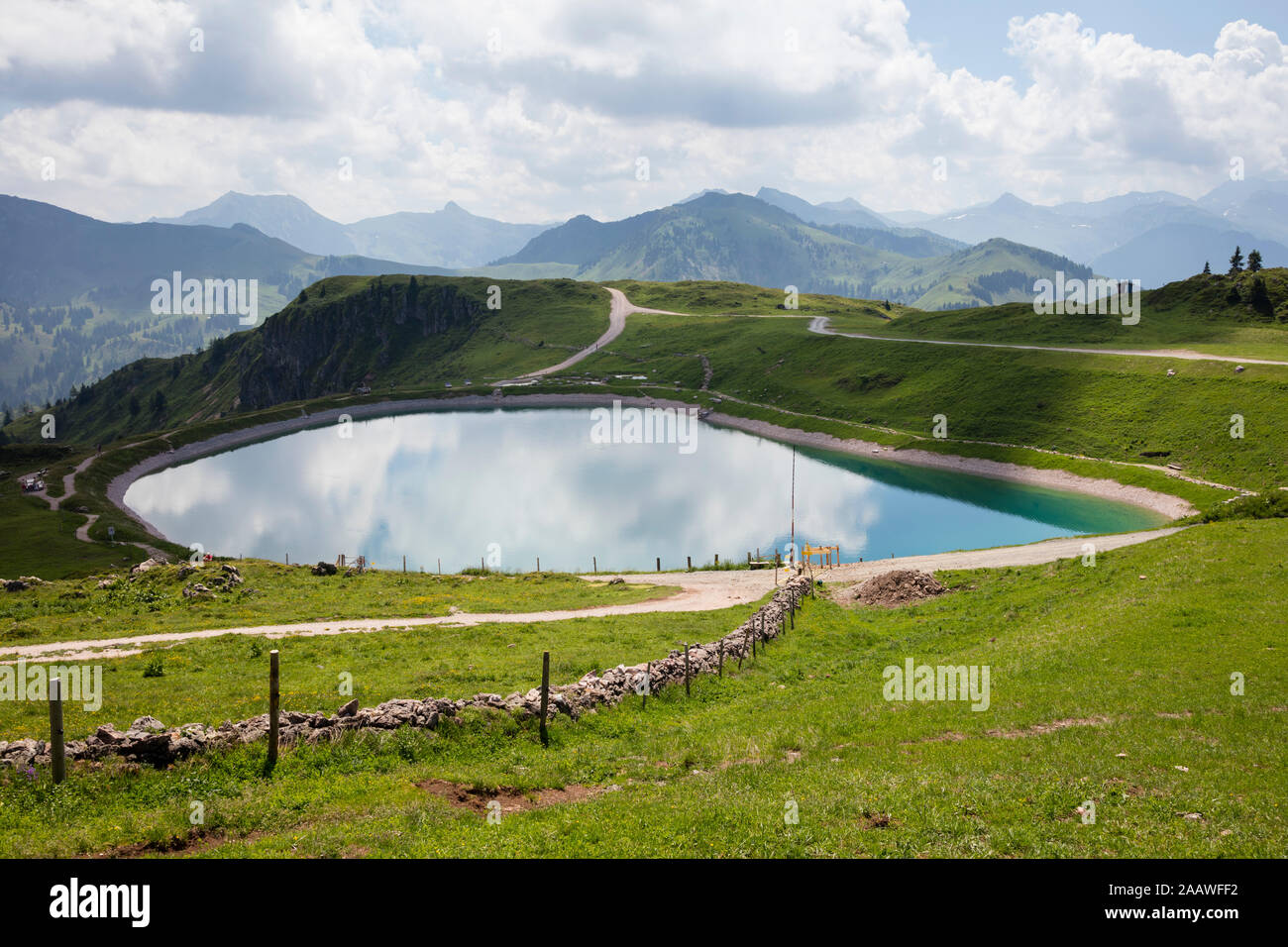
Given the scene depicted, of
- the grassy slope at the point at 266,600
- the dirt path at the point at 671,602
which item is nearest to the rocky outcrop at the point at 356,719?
the dirt path at the point at 671,602

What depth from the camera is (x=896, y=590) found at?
2021 inches

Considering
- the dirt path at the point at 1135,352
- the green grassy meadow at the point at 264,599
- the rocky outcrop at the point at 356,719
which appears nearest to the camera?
the rocky outcrop at the point at 356,719

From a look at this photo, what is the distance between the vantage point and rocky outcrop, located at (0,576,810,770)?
1970 cm

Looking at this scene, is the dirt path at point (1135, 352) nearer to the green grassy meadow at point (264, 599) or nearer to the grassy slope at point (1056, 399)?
the grassy slope at point (1056, 399)

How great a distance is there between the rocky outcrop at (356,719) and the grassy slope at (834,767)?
2.45 ft

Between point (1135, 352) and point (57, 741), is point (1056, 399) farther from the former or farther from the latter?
point (57, 741)

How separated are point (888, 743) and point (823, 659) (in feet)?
47.8

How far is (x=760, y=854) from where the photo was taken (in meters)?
14.3

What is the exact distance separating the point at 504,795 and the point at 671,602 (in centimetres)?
3659

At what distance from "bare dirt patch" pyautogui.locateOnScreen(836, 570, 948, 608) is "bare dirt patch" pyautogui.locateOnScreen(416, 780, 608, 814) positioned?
3490 cm

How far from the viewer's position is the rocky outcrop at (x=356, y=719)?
19703 mm

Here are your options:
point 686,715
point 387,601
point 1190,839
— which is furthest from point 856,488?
point 1190,839
